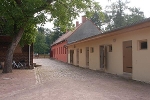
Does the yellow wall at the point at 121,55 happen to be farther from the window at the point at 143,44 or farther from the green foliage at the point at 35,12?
the green foliage at the point at 35,12

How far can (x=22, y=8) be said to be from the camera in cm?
1312

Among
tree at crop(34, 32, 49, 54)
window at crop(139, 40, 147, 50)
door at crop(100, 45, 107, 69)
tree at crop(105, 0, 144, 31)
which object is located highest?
tree at crop(105, 0, 144, 31)

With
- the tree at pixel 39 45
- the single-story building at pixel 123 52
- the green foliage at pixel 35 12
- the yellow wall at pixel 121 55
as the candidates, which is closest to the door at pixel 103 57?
the single-story building at pixel 123 52

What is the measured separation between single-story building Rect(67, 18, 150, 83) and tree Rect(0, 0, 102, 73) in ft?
9.27

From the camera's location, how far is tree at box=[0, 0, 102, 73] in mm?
13016

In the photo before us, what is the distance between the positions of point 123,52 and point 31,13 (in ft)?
21.3

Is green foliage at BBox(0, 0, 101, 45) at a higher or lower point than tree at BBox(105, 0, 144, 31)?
lower

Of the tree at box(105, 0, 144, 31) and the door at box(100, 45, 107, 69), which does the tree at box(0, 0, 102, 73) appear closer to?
the door at box(100, 45, 107, 69)

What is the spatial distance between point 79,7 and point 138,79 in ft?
24.5

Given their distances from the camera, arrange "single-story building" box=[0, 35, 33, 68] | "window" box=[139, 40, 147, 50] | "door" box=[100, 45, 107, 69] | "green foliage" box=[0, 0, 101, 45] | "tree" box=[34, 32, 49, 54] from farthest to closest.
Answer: "tree" box=[34, 32, 49, 54], "single-story building" box=[0, 35, 33, 68], "door" box=[100, 45, 107, 69], "green foliage" box=[0, 0, 101, 45], "window" box=[139, 40, 147, 50]

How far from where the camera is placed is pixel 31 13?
1317 cm

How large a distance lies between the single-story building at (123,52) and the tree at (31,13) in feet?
9.27

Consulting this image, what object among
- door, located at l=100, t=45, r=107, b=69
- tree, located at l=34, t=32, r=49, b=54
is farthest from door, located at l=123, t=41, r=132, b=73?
tree, located at l=34, t=32, r=49, b=54

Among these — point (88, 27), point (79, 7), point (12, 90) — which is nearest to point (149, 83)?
point (12, 90)
